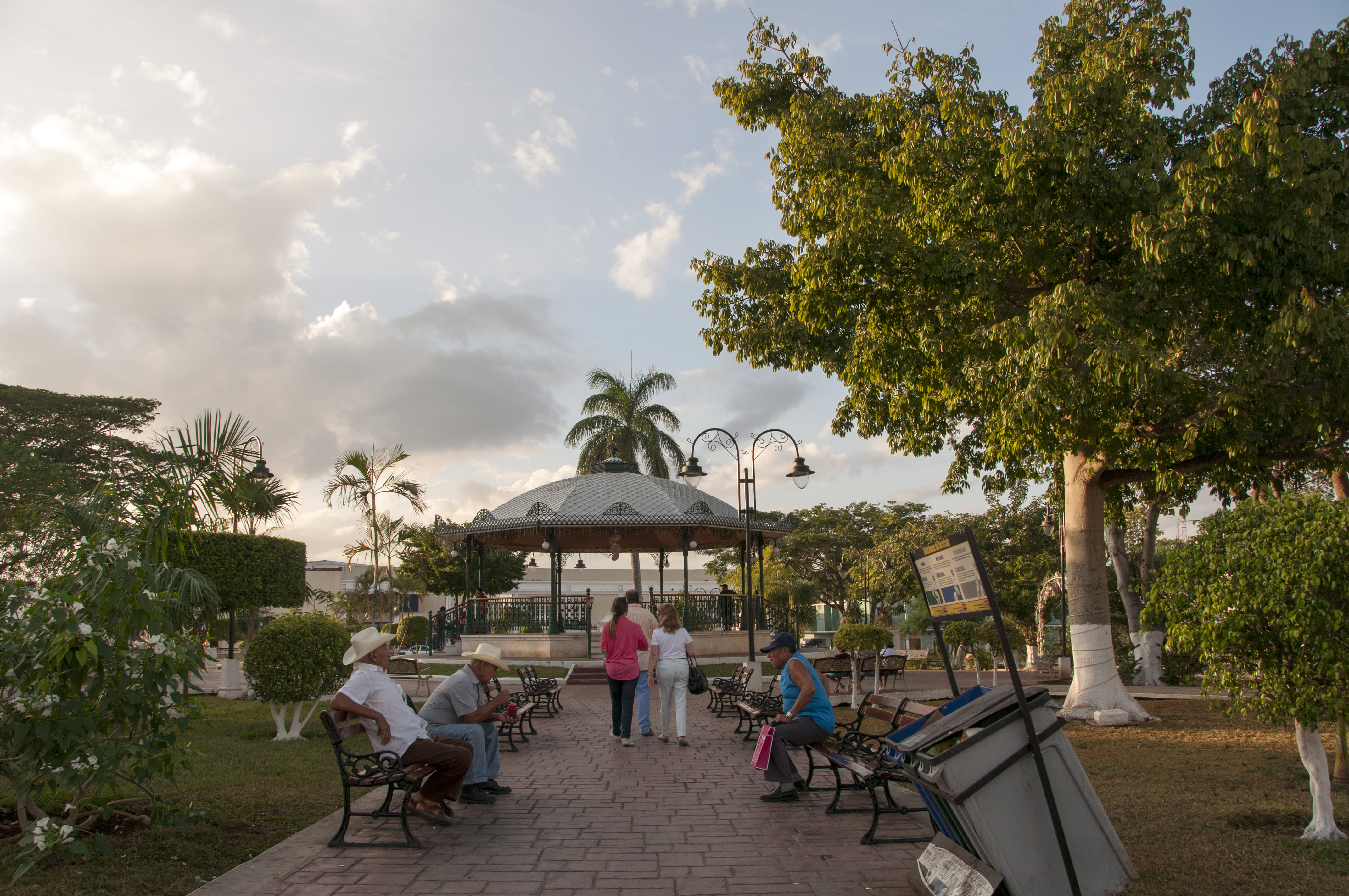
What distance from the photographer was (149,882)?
4441 millimetres

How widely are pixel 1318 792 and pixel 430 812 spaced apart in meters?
5.66

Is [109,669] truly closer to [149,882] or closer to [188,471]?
[149,882]

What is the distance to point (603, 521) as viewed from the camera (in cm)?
2067

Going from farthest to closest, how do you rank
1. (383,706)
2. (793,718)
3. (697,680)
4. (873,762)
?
(697,680) → (793,718) → (873,762) → (383,706)

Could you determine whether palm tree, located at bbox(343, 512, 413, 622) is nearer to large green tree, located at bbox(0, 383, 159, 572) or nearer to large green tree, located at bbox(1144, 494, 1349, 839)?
large green tree, located at bbox(0, 383, 159, 572)

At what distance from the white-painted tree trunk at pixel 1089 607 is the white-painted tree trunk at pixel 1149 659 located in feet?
24.6

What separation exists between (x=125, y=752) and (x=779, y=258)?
993 cm

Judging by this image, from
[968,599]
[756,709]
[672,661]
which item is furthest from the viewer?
[756,709]

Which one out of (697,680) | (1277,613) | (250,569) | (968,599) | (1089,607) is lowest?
(697,680)

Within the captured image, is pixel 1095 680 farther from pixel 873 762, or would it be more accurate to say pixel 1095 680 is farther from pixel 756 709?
pixel 873 762

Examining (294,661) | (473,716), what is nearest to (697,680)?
(294,661)

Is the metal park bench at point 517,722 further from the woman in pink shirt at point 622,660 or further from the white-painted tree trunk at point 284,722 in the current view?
the white-painted tree trunk at point 284,722

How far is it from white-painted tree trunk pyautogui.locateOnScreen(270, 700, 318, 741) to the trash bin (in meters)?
7.89

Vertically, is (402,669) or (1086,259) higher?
(1086,259)
